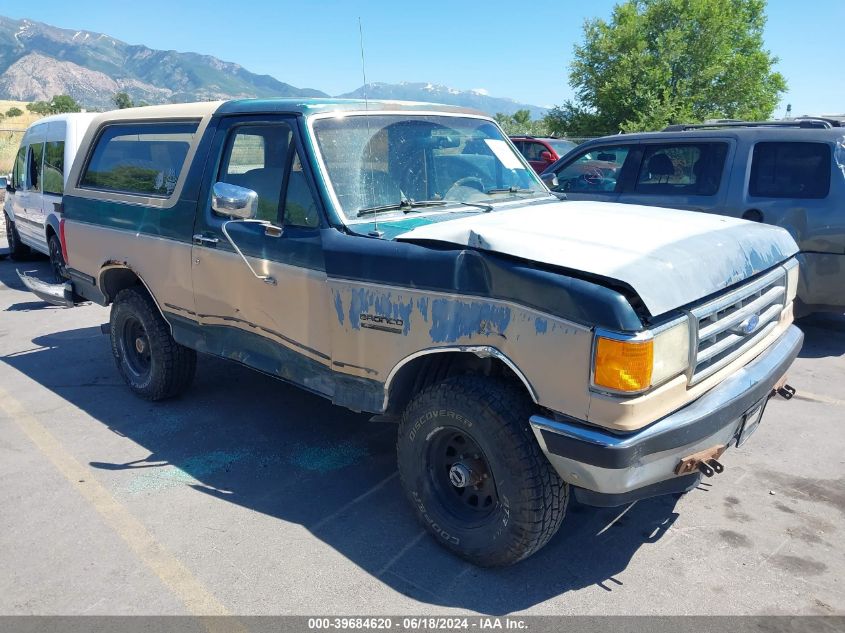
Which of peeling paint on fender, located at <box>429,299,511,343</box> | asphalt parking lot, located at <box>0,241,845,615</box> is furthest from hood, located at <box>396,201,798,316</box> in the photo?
asphalt parking lot, located at <box>0,241,845,615</box>

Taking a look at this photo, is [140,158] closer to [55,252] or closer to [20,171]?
[55,252]

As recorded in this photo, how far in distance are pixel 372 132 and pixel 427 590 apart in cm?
246

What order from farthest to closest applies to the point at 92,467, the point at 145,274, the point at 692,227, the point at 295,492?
the point at 145,274 → the point at 92,467 → the point at 295,492 → the point at 692,227

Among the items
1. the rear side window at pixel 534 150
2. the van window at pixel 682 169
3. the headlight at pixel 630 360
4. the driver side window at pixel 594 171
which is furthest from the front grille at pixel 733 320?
the rear side window at pixel 534 150

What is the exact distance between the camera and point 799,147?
6.16 metres

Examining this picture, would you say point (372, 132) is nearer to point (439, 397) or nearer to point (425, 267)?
point (425, 267)

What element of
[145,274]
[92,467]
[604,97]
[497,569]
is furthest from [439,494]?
[604,97]

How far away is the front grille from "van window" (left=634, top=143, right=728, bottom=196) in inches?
130

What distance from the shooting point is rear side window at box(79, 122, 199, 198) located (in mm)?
4688

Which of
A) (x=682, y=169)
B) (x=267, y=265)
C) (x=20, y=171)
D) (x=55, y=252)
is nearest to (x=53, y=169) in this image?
(x=55, y=252)

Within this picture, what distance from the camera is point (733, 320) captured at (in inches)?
119

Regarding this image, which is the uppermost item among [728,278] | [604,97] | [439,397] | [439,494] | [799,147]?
[604,97]

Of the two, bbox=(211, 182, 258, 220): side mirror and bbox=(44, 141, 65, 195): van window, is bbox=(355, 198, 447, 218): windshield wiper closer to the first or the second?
bbox=(211, 182, 258, 220): side mirror

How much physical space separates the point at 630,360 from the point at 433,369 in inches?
45.5
